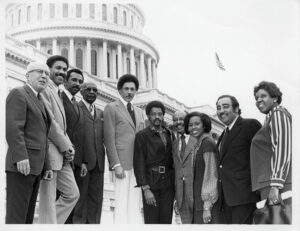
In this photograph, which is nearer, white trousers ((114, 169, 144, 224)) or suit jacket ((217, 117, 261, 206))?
suit jacket ((217, 117, 261, 206))

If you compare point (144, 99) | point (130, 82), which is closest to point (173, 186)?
point (130, 82)

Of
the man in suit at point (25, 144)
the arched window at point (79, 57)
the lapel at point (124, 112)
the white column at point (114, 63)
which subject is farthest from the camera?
the arched window at point (79, 57)

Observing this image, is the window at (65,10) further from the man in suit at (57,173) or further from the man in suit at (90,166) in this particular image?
the man in suit at (57,173)

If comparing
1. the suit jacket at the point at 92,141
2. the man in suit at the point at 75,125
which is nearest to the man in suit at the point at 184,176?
the suit jacket at the point at 92,141

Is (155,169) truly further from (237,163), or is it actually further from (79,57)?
(79,57)

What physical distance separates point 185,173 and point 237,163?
2.39 ft

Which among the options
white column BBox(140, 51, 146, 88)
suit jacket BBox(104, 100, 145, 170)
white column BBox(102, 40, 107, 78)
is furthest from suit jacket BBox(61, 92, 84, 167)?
white column BBox(102, 40, 107, 78)

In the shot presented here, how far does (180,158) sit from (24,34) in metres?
32.1

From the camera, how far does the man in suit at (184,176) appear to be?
6344mm

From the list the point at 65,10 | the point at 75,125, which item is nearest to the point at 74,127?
the point at 75,125

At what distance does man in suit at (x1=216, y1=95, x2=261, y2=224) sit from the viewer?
5.86m

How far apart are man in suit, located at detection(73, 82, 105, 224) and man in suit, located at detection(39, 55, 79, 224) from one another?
1.08ft

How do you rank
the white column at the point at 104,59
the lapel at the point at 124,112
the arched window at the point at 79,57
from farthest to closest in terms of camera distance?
the arched window at the point at 79,57 < the white column at the point at 104,59 < the lapel at the point at 124,112

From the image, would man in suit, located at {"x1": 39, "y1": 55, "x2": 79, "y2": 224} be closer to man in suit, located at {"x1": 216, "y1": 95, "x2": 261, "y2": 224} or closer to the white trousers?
the white trousers
